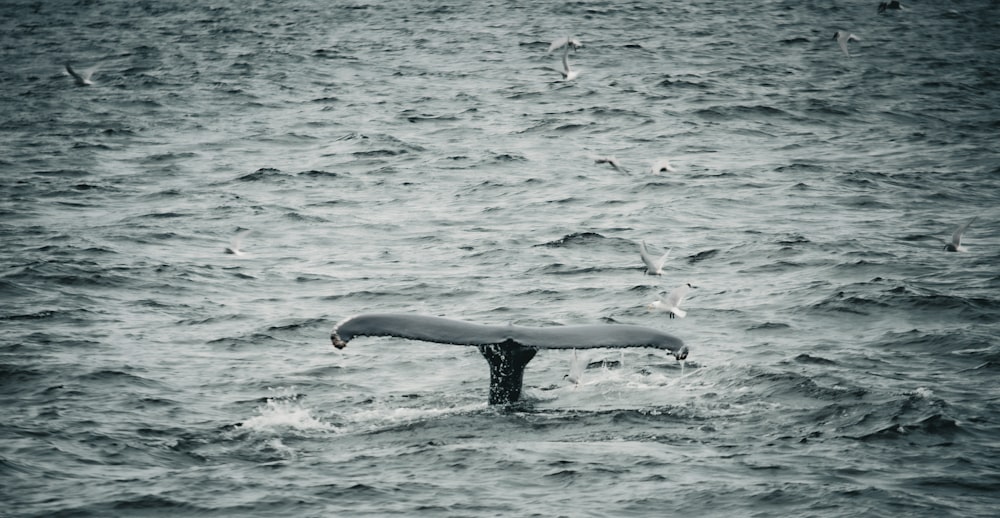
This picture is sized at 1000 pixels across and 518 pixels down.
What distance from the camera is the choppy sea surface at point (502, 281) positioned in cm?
1098

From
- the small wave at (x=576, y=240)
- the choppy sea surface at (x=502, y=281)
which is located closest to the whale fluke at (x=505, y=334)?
the choppy sea surface at (x=502, y=281)

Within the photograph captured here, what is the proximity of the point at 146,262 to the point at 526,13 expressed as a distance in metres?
40.8

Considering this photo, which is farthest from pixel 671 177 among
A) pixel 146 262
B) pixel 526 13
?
pixel 526 13

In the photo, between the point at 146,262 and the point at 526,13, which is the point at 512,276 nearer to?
the point at 146,262

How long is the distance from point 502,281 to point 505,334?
7267mm

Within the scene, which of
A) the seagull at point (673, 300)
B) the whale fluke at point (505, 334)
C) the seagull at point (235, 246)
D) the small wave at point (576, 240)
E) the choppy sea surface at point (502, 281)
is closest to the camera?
the choppy sea surface at point (502, 281)

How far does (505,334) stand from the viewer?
1176 cm

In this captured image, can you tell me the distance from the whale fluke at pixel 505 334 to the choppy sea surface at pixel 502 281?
0.94 m

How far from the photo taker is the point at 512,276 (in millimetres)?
19344

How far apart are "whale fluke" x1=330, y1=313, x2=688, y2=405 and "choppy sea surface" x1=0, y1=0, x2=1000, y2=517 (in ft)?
3.07

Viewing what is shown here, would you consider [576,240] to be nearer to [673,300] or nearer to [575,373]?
[673,300]

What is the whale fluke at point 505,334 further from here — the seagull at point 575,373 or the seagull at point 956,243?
the seagull at point 956,243

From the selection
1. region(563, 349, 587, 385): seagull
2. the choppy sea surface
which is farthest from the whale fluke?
region(563, 349, 587, 385): seagull

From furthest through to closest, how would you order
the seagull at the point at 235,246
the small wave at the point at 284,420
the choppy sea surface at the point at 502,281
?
1. the seagull at the point at 235,246
2. the small wave at the point at 284,420
3. the choppy sea surface at the point at 502,281
